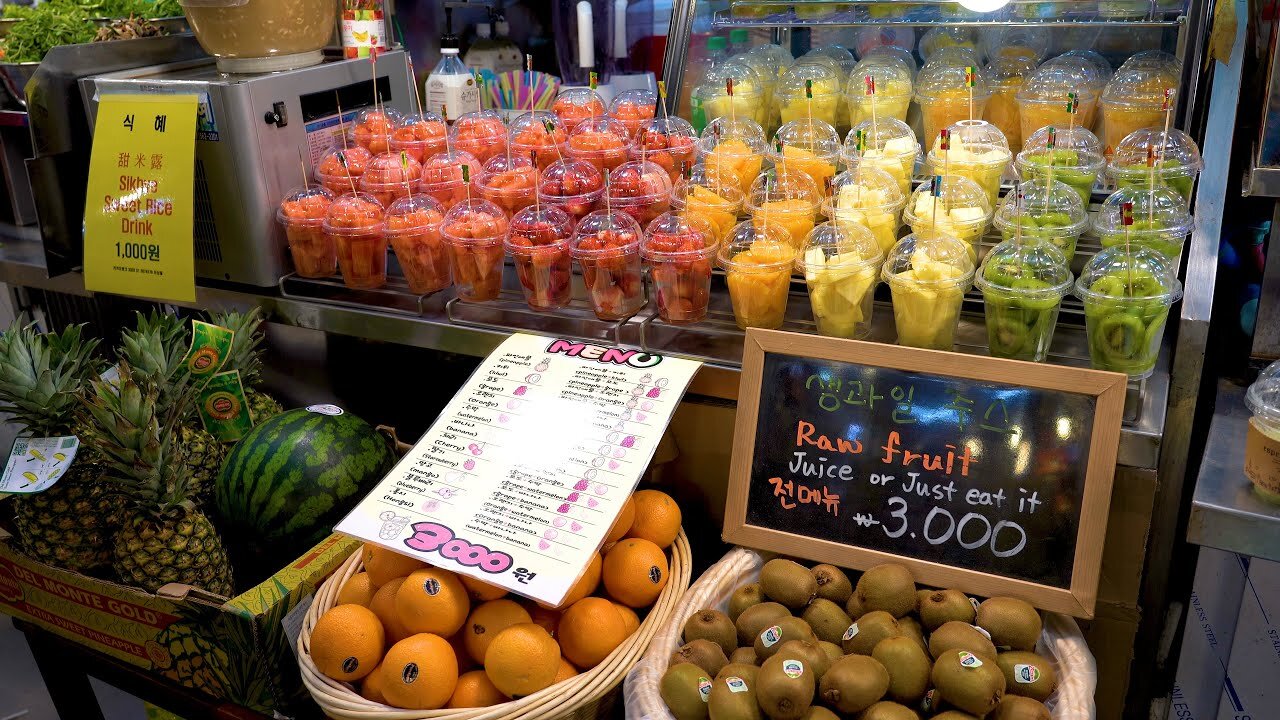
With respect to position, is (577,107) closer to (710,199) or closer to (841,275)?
(710,199)

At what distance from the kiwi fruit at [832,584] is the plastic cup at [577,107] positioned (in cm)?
136

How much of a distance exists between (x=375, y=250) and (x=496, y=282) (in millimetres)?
315

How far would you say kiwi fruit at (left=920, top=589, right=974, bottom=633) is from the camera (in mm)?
1471

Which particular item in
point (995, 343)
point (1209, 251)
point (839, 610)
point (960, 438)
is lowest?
point (839, 610)

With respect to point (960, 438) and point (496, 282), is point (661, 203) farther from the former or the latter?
point (960, 438)

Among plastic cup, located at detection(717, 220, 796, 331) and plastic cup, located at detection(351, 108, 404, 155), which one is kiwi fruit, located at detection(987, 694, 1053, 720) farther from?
plastic cup, located at detection(351, 108, 404, 155)

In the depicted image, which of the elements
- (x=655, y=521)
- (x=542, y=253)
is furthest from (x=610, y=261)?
(x=655, y=521)

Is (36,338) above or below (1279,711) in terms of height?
above

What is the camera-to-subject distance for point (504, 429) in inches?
68.9

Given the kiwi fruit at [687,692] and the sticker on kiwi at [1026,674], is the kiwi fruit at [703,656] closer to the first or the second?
the kiwi fruit at [687,692]

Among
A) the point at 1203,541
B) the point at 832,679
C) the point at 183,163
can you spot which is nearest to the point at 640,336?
the point at 832,679

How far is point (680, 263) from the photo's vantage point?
181 centimetres

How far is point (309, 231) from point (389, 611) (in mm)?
992

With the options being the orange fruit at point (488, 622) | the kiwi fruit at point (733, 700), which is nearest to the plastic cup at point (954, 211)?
the kiwi fruit at point (733, 700)
